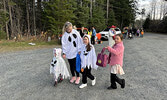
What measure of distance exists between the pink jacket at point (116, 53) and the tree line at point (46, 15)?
442 inches

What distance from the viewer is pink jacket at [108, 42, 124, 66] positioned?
2.97m

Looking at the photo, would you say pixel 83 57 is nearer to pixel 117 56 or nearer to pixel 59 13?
pixel 117 56

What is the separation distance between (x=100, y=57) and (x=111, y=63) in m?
0.34

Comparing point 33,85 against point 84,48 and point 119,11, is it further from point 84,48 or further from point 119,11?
point 119,11

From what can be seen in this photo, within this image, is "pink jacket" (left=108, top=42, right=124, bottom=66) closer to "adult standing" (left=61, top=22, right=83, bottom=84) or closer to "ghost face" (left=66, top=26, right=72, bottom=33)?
"adult standing" (left=61, top=22, right=83, bottom=84)

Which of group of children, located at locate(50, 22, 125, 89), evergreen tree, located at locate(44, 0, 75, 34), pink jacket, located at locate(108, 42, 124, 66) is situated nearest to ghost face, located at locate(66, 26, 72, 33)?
group of children, located at locate(50, 22, 125, 89)

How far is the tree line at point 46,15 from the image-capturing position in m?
13.4

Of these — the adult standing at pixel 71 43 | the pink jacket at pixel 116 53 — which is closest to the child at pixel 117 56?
the pink jacket at pixel 116 53

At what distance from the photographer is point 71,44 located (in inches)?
139

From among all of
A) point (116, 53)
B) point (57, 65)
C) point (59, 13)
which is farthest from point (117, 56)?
point (59, 13)

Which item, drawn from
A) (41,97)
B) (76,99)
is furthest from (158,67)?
(41,97)

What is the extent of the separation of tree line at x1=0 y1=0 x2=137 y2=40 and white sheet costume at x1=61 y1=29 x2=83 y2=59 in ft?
34.1

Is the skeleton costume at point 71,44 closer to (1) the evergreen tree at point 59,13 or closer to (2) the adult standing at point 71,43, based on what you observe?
(2) the adult standing at point 71,43

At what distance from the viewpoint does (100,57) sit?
3.20m
